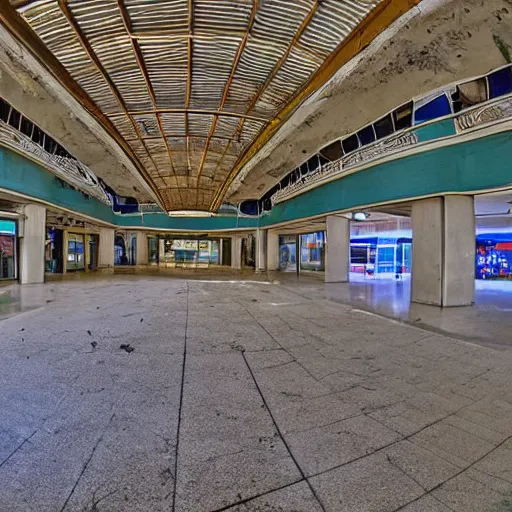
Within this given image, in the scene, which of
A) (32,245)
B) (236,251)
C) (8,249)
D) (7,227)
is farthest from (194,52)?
(236,251)

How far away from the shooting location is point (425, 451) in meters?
1.87

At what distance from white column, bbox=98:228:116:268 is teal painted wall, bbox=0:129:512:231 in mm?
5462

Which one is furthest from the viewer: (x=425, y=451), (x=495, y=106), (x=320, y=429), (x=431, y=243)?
(x=431, y=243)

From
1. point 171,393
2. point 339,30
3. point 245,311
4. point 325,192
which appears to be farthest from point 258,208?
point 171,393

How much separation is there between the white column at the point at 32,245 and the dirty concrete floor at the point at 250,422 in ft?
25.5

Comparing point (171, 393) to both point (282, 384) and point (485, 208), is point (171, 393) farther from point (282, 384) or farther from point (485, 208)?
point (485, 208)

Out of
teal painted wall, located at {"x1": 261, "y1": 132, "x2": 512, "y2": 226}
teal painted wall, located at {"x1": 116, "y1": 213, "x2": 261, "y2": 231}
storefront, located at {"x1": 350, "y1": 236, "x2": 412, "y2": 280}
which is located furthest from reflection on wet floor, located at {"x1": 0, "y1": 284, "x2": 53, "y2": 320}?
storefront, located at {"x1": 350, "y1": 236, "x2": 412, "y2": 280}

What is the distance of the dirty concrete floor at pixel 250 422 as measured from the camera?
151cm

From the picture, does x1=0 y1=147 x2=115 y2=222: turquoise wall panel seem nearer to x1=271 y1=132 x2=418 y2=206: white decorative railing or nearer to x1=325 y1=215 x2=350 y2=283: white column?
x1=271 y1=132 x2=418 y2=206: white decorative railing

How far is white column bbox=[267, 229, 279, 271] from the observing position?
19406 mm

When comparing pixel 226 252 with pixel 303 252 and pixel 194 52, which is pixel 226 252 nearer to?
pixel 303 252

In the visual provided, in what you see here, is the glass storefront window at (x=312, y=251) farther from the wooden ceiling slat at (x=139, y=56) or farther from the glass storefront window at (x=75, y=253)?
the glass storefront window at (x=75, y=253)

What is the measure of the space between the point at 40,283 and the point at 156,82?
9.49 metres

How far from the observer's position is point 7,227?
1176cm
